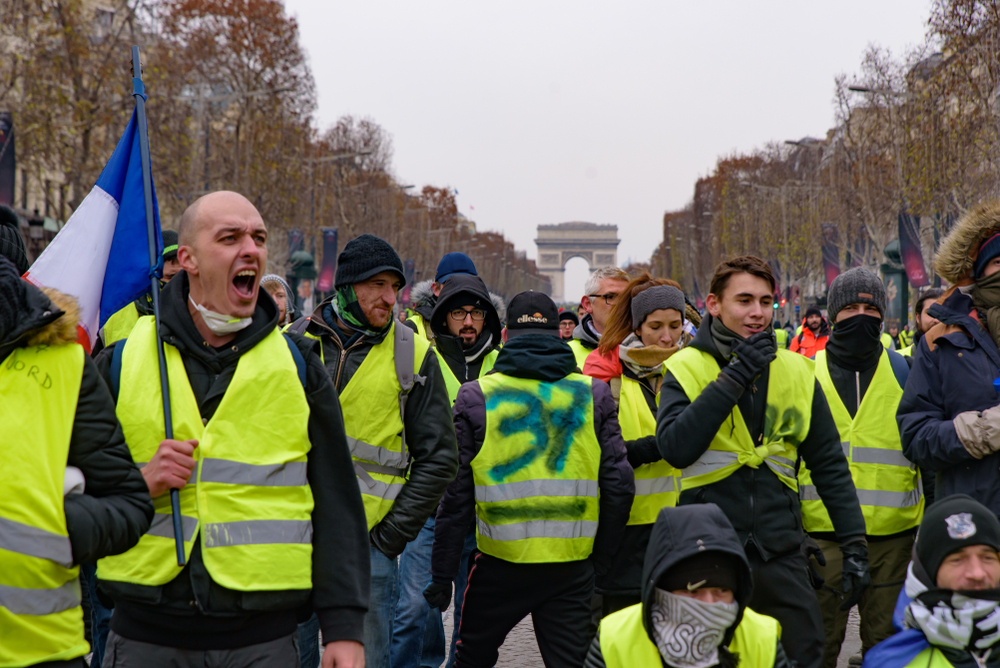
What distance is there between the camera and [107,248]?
3.60m

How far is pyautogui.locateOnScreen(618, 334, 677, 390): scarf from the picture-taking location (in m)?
4.82

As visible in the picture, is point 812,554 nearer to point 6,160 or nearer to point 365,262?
point 365,262

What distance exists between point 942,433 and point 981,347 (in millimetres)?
367

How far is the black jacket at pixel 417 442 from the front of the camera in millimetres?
4062

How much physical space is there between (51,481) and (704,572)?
1.70 metres

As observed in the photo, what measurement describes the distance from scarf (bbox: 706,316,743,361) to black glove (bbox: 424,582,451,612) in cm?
140

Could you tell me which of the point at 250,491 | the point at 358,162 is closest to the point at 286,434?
the point at 250,491

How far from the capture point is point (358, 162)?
176 feet

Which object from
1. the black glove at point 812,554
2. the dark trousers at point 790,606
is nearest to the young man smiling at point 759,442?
the dark trousers at point 790,606

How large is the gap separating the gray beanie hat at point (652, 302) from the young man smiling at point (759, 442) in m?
0.70

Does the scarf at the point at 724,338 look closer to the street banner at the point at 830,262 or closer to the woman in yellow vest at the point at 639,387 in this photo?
the woman in yellow vest at the point at 639,387

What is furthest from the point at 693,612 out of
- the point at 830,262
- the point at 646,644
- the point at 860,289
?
the point at 830,262

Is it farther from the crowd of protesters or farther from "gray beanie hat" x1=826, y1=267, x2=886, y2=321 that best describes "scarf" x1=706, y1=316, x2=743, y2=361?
"gray beanie hat" x1=826, y1=267, x2=886, y2=321

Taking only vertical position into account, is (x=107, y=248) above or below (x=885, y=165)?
below
